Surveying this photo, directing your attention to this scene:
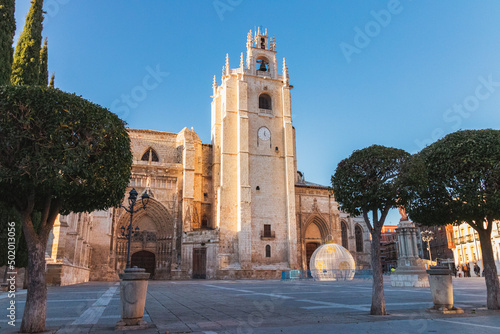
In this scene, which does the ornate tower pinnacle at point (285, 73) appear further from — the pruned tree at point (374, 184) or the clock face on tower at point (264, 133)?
the pruned tree at point (374, 184)

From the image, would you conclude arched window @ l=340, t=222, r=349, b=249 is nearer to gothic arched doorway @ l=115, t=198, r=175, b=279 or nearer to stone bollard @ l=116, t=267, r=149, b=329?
gothic arched doorway @ l=115, t=198, r=175, b=279

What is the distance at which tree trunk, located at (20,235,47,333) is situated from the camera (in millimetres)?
5480

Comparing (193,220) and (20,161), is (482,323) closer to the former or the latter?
(20,161)

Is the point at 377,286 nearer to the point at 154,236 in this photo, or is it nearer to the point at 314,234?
the point at 154,236

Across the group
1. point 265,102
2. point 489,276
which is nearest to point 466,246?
point 265,102

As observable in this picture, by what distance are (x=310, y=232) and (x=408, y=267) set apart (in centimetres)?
1842

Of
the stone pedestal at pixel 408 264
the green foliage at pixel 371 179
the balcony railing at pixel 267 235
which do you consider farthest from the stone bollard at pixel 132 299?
the balcony railing at pixel 267 235

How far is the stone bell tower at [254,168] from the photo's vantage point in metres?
30.1

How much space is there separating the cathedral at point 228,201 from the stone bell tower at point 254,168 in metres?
0.09

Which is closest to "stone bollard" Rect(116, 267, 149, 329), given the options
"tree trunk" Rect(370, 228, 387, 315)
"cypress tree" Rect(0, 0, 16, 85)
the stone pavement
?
the stone pavement

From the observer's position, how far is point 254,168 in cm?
3228

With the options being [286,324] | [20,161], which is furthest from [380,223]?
[20,161]

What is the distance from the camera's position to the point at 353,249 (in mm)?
36656

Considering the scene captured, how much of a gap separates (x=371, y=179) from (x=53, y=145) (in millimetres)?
6104
